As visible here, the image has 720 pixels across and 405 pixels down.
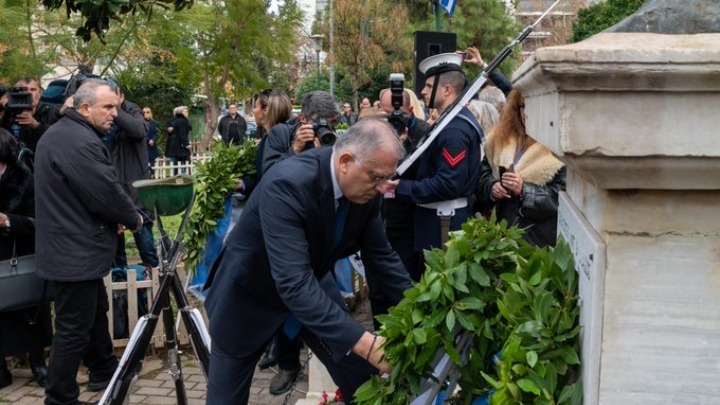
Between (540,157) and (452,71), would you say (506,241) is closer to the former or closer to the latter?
(540,157)

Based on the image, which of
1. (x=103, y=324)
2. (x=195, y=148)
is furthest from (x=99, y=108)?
(x=195, y=148)

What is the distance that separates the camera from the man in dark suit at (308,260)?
274cm

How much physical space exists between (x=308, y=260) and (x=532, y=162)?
1887 millimetres

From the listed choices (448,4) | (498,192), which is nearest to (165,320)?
(498,192)

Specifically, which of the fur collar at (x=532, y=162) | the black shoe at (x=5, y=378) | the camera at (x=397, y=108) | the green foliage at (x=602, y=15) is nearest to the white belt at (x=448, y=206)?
the fur collar at (x=532, y=162)

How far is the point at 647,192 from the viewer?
4.52 feet

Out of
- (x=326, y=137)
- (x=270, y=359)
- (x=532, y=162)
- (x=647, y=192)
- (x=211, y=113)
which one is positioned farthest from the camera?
(x=211, y=113)

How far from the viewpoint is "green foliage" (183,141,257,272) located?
5621mm

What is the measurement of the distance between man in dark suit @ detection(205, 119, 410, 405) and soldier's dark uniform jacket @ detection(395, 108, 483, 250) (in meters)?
1.46

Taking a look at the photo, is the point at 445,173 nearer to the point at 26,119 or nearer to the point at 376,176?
the point at 376,176

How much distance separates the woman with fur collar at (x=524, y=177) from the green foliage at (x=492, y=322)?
2187 millimetres

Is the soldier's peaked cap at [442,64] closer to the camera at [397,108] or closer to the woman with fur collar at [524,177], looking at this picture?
the camera at [397,108]

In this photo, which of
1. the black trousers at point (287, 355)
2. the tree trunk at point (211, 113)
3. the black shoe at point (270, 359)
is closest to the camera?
the black trousers at point (287, 355)

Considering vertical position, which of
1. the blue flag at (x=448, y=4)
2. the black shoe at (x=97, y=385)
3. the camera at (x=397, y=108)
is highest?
the blue flag at (x=448, y=4)
